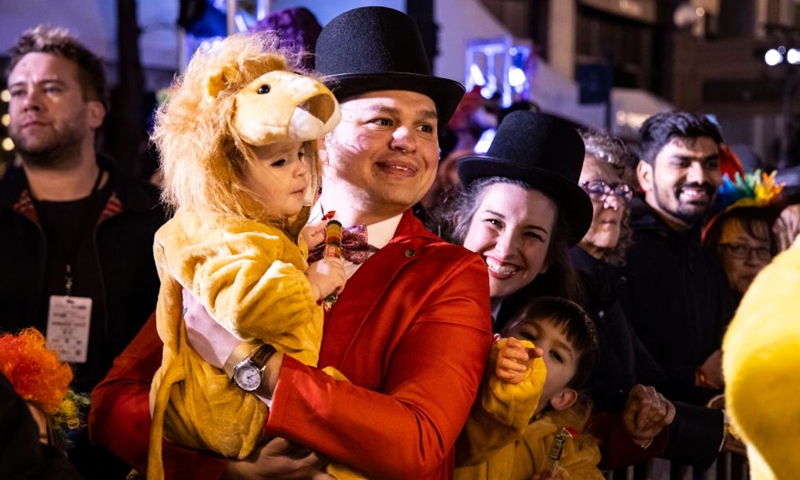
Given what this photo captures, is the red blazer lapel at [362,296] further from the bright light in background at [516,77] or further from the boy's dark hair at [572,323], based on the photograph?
the bright light in background at [516,77]

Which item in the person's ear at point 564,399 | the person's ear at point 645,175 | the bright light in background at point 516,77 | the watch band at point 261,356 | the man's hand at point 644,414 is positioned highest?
the watch band at point 261,356

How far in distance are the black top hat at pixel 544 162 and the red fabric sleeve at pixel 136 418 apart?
1174mm

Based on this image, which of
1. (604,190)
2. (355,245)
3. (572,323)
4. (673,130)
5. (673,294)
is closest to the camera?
(355,245)

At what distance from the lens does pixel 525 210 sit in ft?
10.4

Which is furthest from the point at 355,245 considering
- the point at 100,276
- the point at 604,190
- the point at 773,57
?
the point at 773,57

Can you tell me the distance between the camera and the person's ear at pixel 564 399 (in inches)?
119

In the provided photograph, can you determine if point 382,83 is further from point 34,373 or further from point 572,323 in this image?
point 34,373

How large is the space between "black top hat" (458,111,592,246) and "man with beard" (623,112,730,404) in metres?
0.93

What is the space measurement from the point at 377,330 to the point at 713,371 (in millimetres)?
2108

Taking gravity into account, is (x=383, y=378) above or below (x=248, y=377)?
below

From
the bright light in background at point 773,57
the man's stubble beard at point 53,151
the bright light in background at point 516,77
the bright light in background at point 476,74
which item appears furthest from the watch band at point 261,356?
the bright light in background at point 773,57

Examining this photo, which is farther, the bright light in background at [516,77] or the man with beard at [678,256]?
the bright light in background at [516,77]

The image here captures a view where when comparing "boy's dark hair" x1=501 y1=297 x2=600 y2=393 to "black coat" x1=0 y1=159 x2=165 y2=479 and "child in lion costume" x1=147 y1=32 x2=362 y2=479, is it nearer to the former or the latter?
"child in lion costume" x1=147 y1=32 x2=362 y2=479

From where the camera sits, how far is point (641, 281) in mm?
4402
